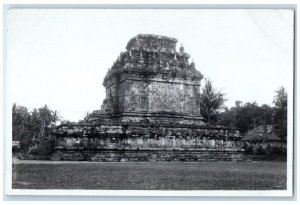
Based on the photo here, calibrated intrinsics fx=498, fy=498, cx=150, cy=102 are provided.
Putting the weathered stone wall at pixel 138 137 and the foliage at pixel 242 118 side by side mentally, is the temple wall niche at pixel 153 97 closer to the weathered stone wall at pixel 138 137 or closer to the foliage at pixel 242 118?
the weathered stone wall at pixel 138 137

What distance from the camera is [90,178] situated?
528 inches

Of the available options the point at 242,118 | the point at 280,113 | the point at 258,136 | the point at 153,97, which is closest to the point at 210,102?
the point at 242,118

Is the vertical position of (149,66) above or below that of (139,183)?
above

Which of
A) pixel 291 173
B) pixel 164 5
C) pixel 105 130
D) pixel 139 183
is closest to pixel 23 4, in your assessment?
pixel 164 5

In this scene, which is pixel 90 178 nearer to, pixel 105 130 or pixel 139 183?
pixel 139 183

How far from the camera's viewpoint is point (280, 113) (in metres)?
15.5

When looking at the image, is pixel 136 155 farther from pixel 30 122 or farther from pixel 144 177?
pixel 144 177

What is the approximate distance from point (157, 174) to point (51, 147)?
591cm

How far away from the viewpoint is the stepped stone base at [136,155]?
17.9 metres

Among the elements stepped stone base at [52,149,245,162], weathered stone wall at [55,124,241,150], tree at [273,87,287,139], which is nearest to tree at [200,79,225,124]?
weathered stone wall at [55,124,241,150]

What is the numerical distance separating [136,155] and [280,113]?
18.3ft

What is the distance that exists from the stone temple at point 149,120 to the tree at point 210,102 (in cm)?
224

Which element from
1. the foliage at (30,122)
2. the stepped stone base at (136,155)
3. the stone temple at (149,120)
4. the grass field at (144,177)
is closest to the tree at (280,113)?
the grass field at (144,177)
